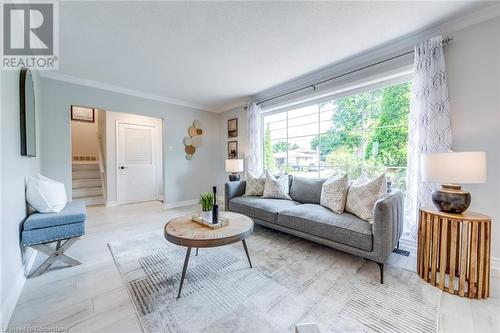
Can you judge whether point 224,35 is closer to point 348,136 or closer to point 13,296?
point 348,136

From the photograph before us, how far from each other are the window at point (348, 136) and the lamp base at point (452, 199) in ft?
2.71

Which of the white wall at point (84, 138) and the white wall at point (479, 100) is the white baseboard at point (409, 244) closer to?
the white wall at point (479, 100)

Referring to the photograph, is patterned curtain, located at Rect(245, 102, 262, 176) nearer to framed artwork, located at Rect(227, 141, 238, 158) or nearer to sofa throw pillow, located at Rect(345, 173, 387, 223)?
framed artwork, located at Rect(227, 141, 238, 158)

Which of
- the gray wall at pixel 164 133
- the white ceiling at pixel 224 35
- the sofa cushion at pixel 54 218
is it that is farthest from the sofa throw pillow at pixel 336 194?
the gray wall at pixel 164 133

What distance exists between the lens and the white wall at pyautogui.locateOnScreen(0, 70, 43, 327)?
1.34 m

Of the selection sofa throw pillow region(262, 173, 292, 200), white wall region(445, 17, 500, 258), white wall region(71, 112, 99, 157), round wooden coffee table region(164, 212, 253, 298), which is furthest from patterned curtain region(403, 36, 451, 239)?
white wall region(71, 112, 99, 157)

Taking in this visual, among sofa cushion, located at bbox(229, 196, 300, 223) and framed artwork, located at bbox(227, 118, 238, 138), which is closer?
sofa cushion, located at bbox(229, 196, 300, 223)

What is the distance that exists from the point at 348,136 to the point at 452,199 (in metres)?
1.54

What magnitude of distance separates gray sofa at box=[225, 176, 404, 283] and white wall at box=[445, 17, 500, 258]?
70 centimetres

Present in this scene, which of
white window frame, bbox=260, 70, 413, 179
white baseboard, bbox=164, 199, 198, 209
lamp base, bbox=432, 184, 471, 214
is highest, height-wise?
white window frame, bbox=260, 70, 413, 179

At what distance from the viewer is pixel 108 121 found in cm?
480

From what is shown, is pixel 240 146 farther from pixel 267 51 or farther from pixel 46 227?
pixel 46 227

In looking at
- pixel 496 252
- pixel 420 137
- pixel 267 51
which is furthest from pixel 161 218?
pixel 496 252

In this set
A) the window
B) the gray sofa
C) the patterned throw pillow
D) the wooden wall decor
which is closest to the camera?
the gray sofa
